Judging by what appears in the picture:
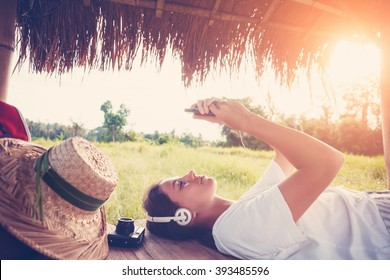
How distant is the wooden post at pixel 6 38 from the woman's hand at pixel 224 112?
1014 millimetres

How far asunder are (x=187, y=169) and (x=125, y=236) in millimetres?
4501

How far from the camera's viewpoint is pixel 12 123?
4.02 ft

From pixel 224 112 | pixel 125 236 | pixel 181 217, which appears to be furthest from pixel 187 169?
pixel 224 112

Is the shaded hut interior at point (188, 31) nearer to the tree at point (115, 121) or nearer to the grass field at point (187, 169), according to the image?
the grass field at point (187, 169)

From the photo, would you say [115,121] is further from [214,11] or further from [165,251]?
[165,251]

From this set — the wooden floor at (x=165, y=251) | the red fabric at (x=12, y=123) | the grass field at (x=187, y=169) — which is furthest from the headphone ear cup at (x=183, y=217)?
the grass field at (x=187, y=169)

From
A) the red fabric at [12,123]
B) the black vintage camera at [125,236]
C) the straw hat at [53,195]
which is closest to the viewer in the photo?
the straw hat at [53,195]

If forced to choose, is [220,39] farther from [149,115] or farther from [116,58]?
[149,115]

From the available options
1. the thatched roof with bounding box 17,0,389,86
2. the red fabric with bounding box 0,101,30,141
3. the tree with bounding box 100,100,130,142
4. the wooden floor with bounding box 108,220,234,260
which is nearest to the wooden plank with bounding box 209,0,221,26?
the thatched roof with bounding box 17,0,389,86

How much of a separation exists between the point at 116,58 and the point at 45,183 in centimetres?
110

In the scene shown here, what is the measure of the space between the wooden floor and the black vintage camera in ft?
0.08

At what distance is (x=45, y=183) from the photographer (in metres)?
0.91

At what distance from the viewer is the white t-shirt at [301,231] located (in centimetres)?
113
